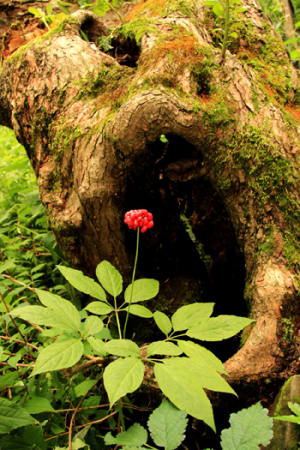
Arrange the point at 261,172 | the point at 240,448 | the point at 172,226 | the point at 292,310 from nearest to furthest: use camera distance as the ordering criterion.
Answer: the point at 240,448, the point at 292,310, the point at 261,172, the point at 172,226

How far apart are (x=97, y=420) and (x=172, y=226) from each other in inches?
51.2

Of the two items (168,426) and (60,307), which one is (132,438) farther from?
(60,307)

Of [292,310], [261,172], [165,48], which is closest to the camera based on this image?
[292,310]

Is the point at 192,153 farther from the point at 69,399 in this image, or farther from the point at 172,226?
the point at 69,399

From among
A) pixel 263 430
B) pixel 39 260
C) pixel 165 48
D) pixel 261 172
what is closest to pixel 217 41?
pixel 165 48

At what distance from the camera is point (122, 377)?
0.91 meters

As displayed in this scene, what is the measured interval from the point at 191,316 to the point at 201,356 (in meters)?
0.17

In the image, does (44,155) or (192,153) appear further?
(44,155)

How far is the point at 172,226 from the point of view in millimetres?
2219

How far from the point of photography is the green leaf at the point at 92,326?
1079 mm

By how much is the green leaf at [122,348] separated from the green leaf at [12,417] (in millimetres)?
350

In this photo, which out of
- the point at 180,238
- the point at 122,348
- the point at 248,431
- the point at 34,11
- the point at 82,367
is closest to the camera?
the point at 248,431

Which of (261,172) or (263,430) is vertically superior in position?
(261,172)

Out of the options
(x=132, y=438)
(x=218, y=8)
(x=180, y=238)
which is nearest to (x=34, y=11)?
(x=218, y=8)
